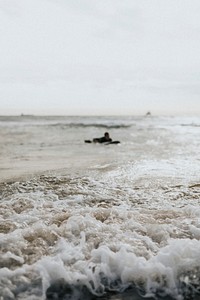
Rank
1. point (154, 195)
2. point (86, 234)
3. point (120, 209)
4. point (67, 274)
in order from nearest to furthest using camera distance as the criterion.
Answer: point (67, 274)
point (86, 234)
point (120, 209)
point (154, 195)

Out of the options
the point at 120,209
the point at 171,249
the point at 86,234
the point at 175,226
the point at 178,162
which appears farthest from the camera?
the point at 178,162

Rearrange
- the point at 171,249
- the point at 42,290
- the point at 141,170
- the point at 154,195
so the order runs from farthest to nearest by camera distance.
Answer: the point at 141,170
the point at 154,195
the point at 171,249
the point at 42,290

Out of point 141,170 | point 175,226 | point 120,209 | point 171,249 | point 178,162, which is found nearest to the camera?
point 171,249

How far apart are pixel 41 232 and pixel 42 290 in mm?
1209

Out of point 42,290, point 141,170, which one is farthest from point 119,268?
point 141,170

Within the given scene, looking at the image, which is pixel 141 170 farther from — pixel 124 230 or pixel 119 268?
pixel 119 268

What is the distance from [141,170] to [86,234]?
527 centimetres

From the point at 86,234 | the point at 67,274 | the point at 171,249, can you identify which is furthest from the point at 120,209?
the point at 67,274

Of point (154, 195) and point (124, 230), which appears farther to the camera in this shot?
point (154, 195)

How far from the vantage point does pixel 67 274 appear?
3117mm

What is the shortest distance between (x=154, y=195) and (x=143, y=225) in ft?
6.23

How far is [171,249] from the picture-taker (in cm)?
350

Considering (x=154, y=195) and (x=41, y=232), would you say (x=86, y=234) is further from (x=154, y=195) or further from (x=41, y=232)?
(x=154, y=195)

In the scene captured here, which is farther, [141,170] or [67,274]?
[141,170]
